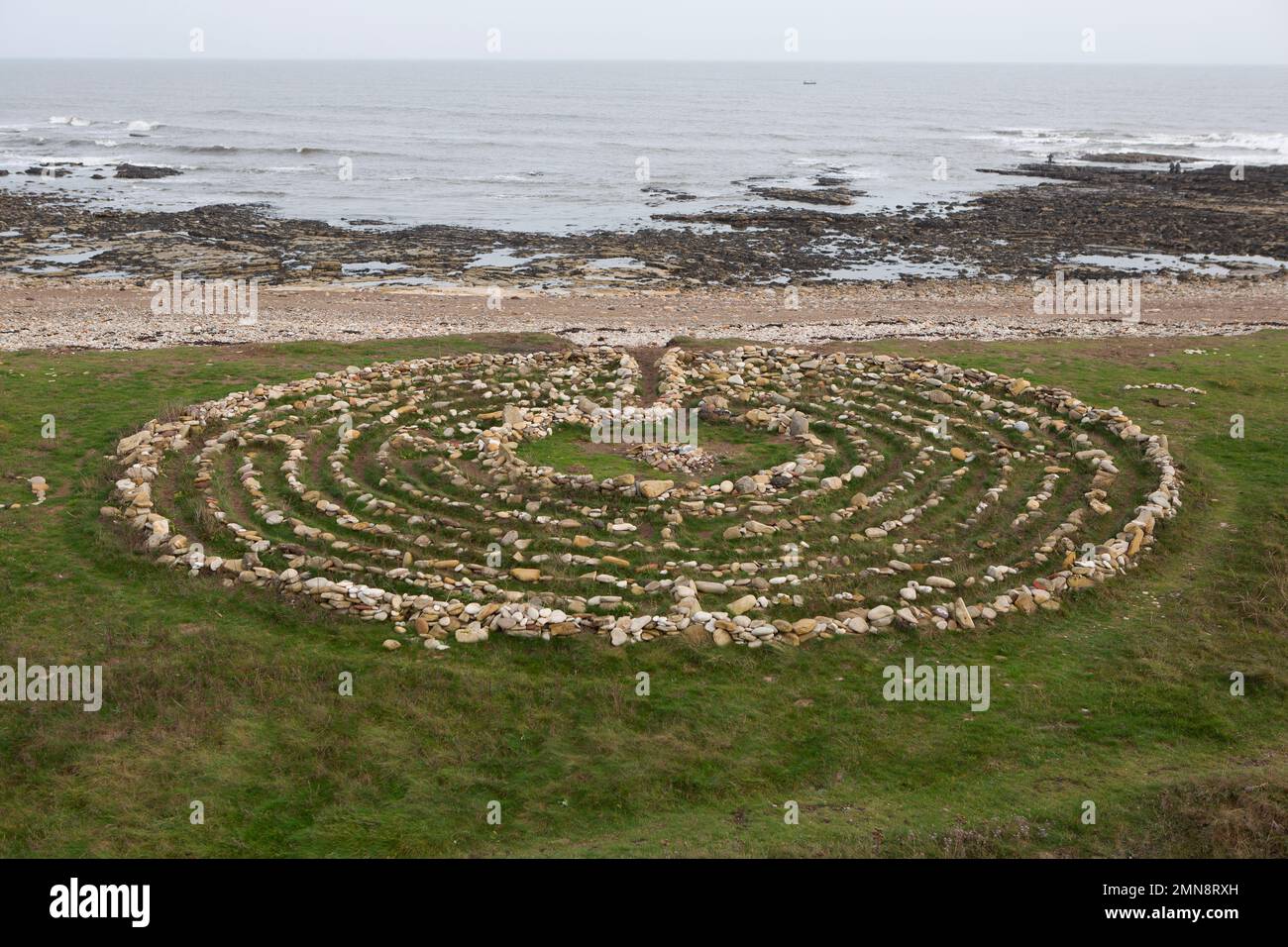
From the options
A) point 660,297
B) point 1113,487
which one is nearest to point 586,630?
point 1113,487

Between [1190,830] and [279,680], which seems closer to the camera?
[1190,830]

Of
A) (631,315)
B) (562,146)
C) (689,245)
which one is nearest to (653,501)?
(631,315)

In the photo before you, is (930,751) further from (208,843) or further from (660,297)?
(660,297)

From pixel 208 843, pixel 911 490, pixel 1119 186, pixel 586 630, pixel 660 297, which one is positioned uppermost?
pixel 1119 186

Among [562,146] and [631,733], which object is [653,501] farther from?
[562,146]

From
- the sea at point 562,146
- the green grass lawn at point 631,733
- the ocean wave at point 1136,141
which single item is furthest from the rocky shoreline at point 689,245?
the ocean wave at point 1136,141

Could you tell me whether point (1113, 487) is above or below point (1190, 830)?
above

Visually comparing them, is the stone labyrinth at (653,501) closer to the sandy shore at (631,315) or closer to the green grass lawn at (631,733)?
the green grass lawn at (631,733)
